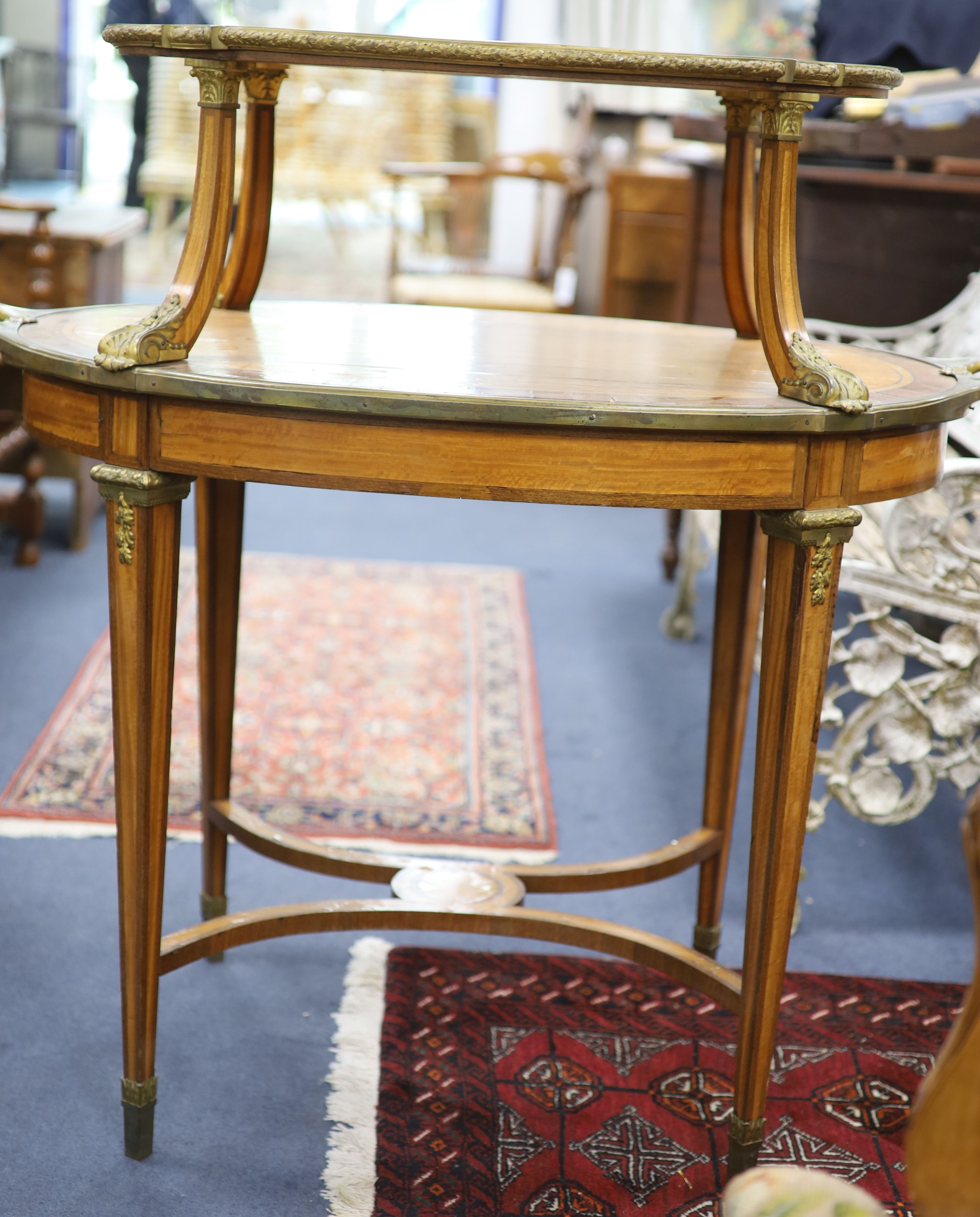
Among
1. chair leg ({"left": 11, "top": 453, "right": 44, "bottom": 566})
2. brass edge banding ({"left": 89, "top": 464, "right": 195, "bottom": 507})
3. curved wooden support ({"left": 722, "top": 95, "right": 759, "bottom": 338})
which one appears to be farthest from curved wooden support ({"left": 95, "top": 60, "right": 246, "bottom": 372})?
chair leg ({"left": 11, "top": 453, "right": 44, "bottom": 566})

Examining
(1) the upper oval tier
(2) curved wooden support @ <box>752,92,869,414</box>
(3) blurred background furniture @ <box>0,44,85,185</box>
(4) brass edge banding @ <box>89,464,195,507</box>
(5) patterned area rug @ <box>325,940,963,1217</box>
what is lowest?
(5) patterned area rug @ <box>325,940,963,1217</box>

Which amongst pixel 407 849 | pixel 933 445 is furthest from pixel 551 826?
pixel 933 445

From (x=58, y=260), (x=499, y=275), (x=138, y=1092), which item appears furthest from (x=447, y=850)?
(x=499, y=275)

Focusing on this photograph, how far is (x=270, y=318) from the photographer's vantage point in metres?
1.68

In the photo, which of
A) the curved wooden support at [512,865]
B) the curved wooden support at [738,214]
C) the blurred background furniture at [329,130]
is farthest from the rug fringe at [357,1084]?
the blurred background furniture at [329,130]

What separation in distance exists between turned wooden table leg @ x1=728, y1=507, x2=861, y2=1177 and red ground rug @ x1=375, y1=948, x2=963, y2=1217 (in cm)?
16

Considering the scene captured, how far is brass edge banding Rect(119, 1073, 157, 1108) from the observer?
150 cm

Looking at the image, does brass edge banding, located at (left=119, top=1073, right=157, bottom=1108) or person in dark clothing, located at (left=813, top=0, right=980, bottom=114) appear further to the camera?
person in dark clothing, located at (left=813, top=0, right=980, bottom=114)

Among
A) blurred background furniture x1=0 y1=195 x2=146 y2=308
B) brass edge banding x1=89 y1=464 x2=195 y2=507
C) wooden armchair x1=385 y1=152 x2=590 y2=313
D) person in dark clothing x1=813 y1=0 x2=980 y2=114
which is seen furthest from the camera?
wooden armchair x1=385 y1=152 x2=590 y2=313

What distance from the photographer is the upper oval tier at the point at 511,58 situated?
1.17 m

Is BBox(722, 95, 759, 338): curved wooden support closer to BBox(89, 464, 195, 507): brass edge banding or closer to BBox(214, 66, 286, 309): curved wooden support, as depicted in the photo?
BBox(214, 66, 286, 309): curved wooden support

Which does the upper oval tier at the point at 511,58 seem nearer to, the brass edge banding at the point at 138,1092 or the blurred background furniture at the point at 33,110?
the brass edge banding at the point at 138,1092

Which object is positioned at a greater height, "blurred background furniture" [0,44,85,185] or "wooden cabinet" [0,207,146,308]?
"blurred background furniture" [0,44,85,185]

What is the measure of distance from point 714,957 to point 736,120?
4.14 feet
